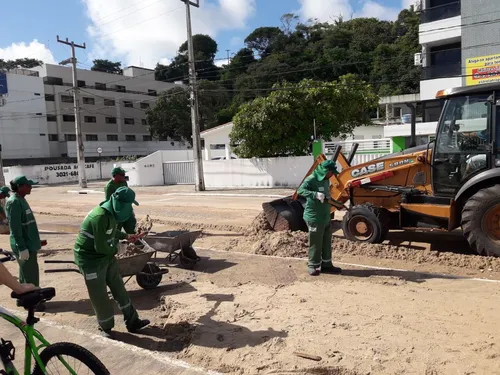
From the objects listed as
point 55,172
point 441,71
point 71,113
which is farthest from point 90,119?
point 441,71

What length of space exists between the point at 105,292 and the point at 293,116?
18120 millimetres

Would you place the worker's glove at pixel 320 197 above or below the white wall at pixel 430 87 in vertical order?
below

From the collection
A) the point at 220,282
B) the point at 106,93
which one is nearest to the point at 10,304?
the point at 220,282

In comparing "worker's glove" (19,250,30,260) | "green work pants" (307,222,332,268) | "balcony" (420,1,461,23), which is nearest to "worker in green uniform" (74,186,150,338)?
"worker's glove" (19,250,30,260)

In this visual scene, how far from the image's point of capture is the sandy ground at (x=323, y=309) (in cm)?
394

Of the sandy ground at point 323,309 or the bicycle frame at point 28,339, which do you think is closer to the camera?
the bicycle frame at point 28,339

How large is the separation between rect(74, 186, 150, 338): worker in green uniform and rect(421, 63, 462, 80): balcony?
83.2 feet

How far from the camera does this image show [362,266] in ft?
23.0

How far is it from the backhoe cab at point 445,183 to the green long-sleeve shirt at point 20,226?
534cm

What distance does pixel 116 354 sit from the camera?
4355mm

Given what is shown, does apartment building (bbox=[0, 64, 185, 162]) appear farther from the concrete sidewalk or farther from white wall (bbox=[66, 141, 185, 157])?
the concrete sidewalk

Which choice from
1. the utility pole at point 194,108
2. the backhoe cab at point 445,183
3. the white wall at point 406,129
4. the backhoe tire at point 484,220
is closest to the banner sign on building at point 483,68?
the white wall at point 406,129

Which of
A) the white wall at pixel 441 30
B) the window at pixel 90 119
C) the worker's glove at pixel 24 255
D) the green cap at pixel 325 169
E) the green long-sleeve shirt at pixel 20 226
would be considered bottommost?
the worker's glove at pixel 24 255

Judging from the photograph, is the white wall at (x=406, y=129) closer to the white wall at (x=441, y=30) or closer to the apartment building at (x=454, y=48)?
the apartment building at (x=454, y=48)
